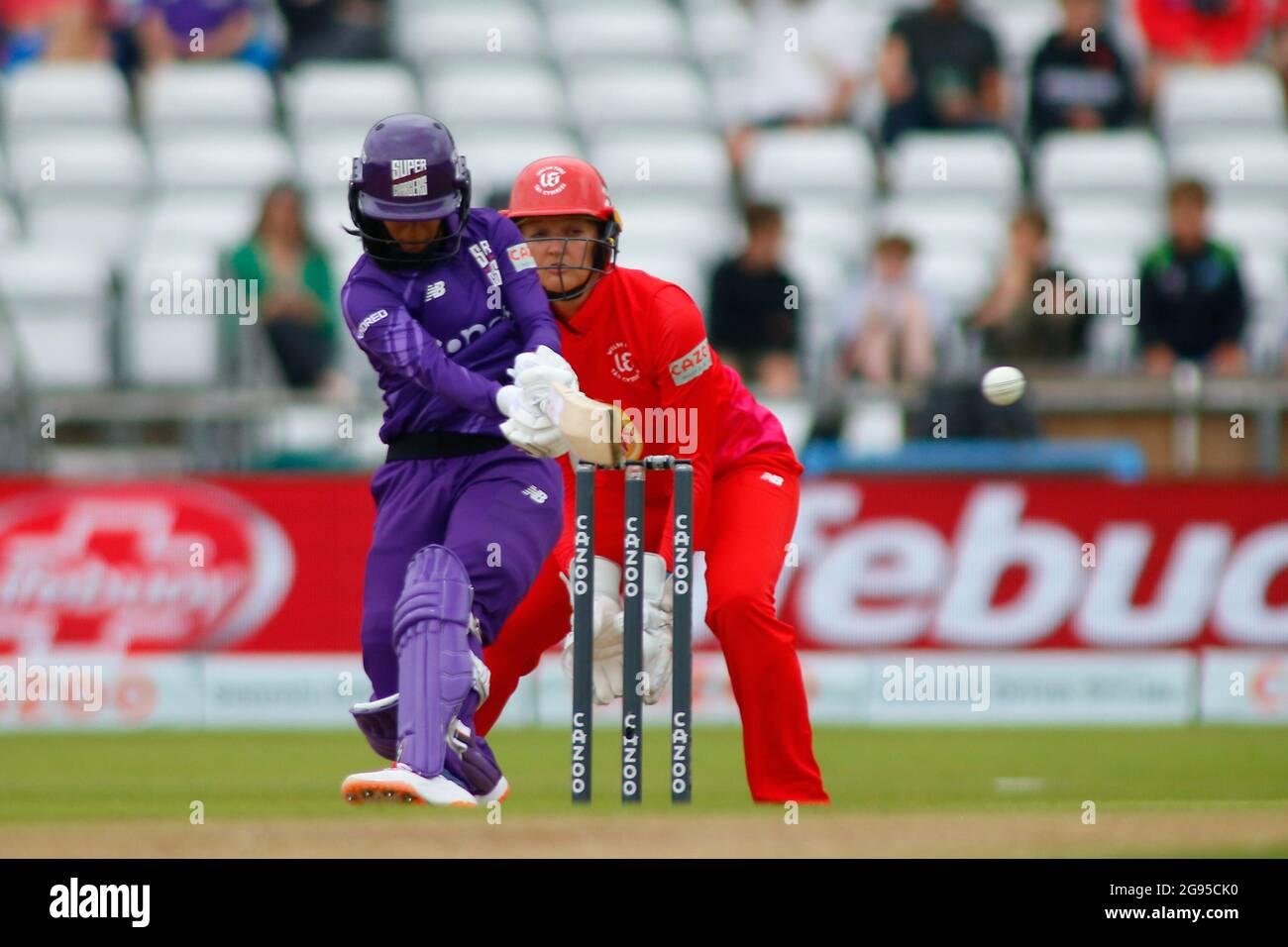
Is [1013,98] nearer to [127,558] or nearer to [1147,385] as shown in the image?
[1147,385]

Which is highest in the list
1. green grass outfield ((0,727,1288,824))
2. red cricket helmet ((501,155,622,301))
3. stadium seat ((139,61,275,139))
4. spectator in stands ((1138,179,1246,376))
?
stadium seat ((139,61,275,139))

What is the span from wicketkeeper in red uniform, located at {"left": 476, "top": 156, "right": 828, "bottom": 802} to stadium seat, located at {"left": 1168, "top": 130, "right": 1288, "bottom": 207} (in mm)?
9977

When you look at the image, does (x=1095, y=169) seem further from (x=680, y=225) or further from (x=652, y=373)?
(x=652, y=373)

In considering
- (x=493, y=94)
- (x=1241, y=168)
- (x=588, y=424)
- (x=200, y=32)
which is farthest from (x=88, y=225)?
(x=588, y=424)

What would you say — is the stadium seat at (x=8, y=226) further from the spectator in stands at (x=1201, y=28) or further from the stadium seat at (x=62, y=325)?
the spectator in stands at (x=1201, y=28)

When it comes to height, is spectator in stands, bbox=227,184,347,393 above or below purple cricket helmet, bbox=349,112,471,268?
below

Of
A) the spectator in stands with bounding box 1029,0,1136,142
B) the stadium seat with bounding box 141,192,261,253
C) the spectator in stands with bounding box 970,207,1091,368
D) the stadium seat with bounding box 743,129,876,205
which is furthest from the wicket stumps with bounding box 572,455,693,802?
the spectator in stands with bounding box 1029,0,1136,142

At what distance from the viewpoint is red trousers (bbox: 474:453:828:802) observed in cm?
774

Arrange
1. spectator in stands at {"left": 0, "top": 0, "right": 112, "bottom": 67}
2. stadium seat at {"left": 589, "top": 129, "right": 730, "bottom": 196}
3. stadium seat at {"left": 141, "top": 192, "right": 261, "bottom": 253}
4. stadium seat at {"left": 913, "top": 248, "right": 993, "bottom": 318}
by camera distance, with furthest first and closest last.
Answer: spectator in stands at {"left": 0, "top": 0, "right": 112, "bottom": 67}
stadium seat at {"left": 589, "top": 129, "right": 730, "bottom": 196}
stadium seat at {"left": 141, "top": 192, "right": 261, "bottom": 253}
stadium seat at {"left": 913, "top": 248, "right": 993, "bottom": 318}

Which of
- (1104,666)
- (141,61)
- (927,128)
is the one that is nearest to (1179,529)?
(1104,666)

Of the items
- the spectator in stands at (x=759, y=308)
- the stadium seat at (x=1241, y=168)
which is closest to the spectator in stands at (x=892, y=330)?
the spectator in stands at (x=759, y=308)

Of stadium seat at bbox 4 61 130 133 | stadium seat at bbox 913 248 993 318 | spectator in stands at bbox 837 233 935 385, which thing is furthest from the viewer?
stadium seat at bbox 4 61 130 133

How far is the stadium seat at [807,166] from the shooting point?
16.9 metres

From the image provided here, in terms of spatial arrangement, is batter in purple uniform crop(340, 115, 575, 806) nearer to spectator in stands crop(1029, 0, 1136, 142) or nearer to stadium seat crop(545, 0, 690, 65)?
spectator in stands crop(1029, 0, 1136, 142)
